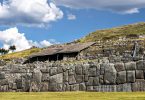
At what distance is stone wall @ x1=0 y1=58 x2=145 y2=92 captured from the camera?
2245cm

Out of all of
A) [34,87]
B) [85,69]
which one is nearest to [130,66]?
[85,69]

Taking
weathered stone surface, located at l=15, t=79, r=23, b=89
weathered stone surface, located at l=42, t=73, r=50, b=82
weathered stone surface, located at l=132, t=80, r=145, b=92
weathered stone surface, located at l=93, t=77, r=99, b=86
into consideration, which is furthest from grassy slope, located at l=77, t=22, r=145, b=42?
weathered stone surface, located at l=132, t=80, r=145, b=92

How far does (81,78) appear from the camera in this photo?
23.8m

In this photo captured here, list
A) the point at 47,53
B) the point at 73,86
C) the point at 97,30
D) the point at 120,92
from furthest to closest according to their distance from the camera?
the point at 97,30 → the point at 47,53 → the point at 73,86 → the point at 120,92

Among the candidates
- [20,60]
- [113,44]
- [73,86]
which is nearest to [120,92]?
[73,86]

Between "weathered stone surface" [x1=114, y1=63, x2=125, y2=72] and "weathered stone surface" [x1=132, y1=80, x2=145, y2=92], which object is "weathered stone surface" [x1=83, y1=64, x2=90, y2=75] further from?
"weathered stone surface" [x1=132, y1=80, x2=145, y2=92]

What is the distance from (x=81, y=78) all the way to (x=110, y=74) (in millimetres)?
1860

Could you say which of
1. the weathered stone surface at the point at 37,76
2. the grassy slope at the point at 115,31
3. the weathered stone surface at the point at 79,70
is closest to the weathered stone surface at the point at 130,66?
the weathered stone surface at the point at 79,70

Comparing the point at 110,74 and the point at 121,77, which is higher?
the point at 110,74

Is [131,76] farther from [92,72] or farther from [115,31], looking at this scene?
[115,31]

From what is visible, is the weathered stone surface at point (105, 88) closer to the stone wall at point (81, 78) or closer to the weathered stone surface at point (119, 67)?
the stone wall at point (81, 78)

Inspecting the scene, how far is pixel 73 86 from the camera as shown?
24.0 meters

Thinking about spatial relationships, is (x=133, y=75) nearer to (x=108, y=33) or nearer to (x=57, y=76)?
(x=57, y=76)

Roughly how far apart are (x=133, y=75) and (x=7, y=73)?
348 inches
